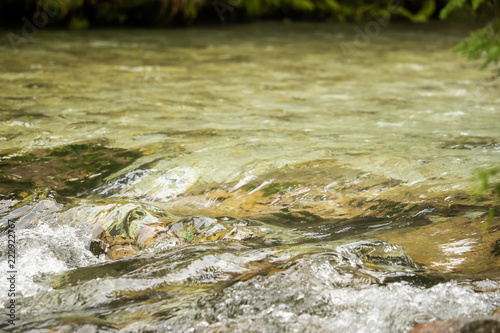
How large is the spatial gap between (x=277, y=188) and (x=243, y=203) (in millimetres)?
206

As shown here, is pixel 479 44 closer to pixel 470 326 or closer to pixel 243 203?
pixel 243 203

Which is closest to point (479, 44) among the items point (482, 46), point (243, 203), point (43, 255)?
point (482, 46)

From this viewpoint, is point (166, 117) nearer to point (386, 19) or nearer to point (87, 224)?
point (87, 224)

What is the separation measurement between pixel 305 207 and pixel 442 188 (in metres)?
0.66

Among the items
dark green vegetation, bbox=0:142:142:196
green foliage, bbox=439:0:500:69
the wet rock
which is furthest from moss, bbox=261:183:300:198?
green foliage, bbox=439:0:500:69

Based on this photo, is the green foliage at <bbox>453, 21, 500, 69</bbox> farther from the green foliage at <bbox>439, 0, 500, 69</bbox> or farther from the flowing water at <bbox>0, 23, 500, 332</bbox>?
the flowing water at <bbox>0, 23, 500, 332</bbox>

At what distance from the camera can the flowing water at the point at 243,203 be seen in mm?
1605

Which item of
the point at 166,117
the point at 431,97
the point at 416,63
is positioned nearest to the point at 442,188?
the point at 166,117

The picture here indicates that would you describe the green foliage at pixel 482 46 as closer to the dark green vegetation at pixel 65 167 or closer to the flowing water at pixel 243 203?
the flowing water at pixel 243 203

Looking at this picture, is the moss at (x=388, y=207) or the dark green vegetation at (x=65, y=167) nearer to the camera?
the moss at (x=388, y=207)

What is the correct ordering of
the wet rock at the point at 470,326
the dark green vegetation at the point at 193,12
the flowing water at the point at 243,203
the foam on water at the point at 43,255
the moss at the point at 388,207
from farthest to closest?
the dark green vegetation at the point at 193,12
the moss at the point at 388,207
the foam on water at the point at 43,255
the flowing water at the point at 243,203
the wet rock at the point at 470,326

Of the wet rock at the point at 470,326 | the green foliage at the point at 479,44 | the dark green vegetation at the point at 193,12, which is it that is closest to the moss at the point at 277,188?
the wet rock at the point at 470,326

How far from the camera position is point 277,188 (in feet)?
8.39

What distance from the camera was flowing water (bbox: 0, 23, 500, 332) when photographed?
161 cm
